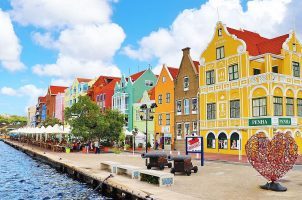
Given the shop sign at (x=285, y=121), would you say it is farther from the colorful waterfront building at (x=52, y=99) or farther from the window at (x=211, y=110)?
the colorful waterfront building at (x=52, y=99)

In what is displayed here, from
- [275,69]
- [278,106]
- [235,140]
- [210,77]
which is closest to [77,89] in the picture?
[210,77]

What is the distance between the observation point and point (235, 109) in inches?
1612

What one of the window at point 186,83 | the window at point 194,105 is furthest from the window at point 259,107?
the window at point 186,83

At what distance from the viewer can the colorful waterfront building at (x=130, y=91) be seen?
209 ft

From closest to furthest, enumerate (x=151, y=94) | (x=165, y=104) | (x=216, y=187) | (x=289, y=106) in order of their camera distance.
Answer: (x=216, y=187) → (x=289, y=106) → (x=165, y=104) → (x=151, y=94)

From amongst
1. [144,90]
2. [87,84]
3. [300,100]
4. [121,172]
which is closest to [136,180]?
[121,172]

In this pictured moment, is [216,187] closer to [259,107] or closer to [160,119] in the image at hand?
[259,107]

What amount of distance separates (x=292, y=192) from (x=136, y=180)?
25.7ft

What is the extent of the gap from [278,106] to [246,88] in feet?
12.8

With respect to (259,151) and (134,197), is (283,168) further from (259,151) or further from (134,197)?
(134,197)

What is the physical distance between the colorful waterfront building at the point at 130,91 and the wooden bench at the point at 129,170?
4069cm

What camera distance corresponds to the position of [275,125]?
36469 mm

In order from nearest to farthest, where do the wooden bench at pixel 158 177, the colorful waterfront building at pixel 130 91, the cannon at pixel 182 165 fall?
the wooden bench at pixel 158 177 < the cannon at pixel 182 165 < the colorful waterfront building at pixel 130 91

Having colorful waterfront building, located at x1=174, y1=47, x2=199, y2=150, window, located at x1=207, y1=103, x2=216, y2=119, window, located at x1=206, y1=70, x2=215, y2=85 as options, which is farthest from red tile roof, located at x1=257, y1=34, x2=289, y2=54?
colorful waterfront building, located at x1=174, y1=47, x2=199, y2=150
